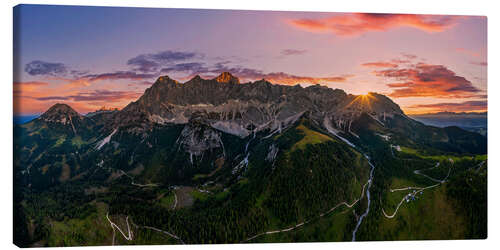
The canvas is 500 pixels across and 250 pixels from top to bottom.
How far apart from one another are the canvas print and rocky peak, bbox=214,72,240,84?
10 centimetres

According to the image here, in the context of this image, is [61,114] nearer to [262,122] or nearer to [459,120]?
[262,122]

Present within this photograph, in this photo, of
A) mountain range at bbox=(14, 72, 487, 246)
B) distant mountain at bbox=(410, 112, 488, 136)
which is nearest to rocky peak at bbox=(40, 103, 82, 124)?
mountain range at bbox=(14, 72, 487, 246)

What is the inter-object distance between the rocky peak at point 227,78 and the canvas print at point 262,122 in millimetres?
98

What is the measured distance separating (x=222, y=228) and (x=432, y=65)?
1543cm

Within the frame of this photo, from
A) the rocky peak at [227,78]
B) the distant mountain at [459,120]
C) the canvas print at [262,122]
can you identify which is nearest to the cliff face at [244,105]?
the rocky peak at [227,78]

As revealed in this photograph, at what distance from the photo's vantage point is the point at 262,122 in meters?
18.0

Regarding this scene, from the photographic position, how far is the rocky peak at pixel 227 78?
1588 centimetres

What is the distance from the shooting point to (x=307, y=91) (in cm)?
1659

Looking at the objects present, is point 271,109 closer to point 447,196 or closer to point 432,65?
point 432,65

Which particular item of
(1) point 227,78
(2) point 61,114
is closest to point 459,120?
(1) point 227,78

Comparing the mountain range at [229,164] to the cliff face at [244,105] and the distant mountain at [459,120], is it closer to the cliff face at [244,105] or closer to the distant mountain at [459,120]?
the cliff face at [244,105]

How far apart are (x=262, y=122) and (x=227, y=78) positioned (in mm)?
3917

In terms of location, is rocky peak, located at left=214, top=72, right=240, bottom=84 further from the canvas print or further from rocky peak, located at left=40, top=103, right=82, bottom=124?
rocky peak, located at left=40, top=103, right=82, bottom=124

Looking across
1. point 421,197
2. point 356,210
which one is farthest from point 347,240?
point 421,197
